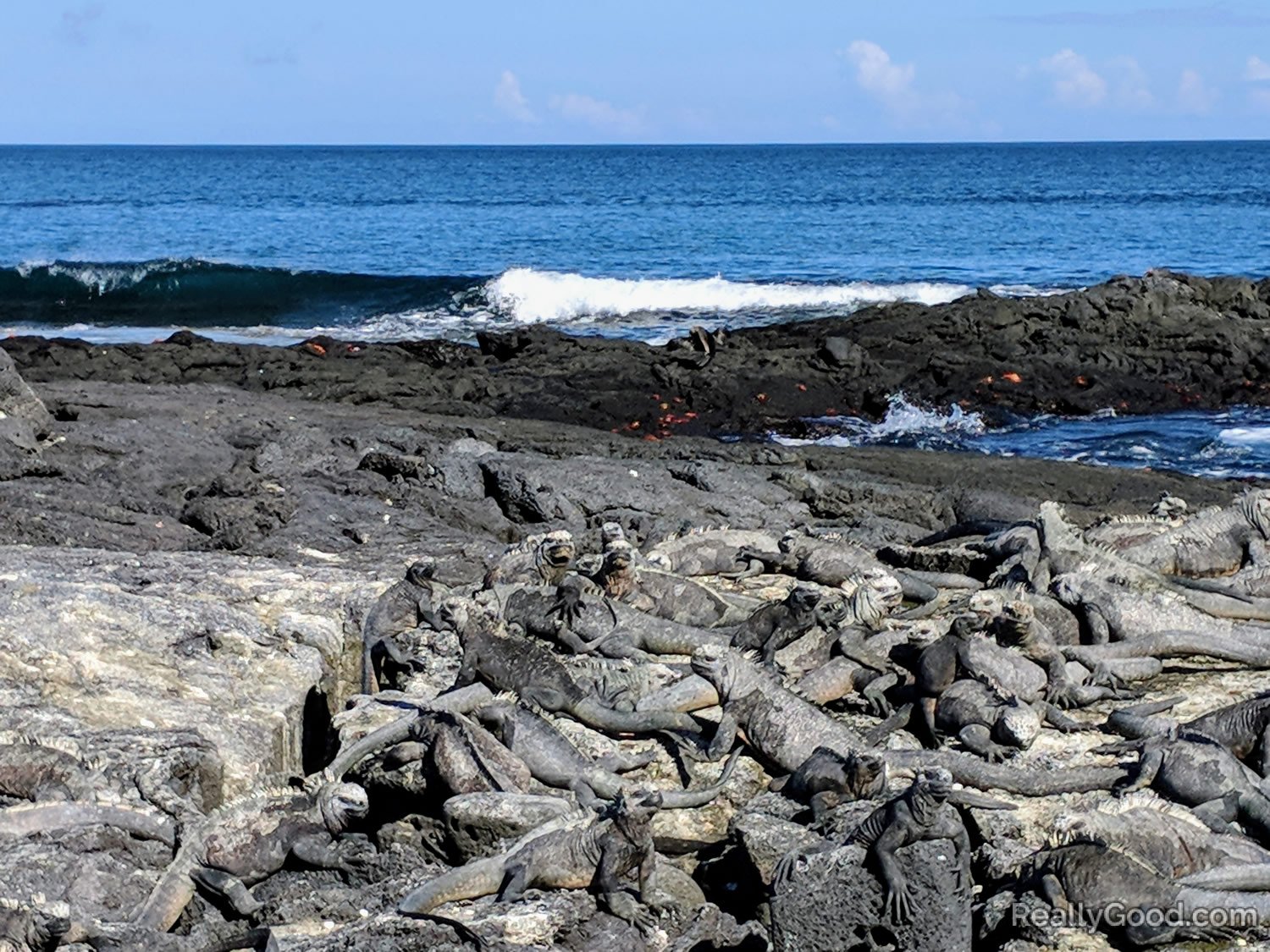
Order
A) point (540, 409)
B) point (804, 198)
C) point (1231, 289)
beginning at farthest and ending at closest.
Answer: point (804, 198)
point (1231, 289)
point (540, 409)

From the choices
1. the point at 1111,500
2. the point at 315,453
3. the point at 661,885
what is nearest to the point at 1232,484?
the point at 1111,500

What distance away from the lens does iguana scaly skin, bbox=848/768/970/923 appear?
441cm

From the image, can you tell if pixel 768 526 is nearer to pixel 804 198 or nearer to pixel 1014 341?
pixel 1014 341

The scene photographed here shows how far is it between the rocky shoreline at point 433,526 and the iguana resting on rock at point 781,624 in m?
0.31

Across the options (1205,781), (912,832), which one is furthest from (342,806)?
(1205,781)

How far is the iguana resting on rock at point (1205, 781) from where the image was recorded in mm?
4938

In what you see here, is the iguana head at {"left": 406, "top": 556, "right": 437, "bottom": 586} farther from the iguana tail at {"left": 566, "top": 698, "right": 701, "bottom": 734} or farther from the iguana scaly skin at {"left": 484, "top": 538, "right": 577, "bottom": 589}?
the iguana tail at {"left": 566, "top": 698, "right": 701, "bottom": 734}

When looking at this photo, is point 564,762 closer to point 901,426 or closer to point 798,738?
point 798,738

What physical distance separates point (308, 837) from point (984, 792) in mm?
2305

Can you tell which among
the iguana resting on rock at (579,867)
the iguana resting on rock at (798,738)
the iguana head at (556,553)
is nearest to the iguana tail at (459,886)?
the iguana resting on rock at (579,867)

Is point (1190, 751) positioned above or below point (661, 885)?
above

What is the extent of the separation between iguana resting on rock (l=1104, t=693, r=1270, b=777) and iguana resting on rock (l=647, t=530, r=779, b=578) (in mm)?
2705

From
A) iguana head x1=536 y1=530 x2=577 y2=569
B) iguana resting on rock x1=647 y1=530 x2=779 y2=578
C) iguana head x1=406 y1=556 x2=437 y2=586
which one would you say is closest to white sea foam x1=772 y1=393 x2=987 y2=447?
iguana resting on rock x1=647 y1=530 x2=779 y2=578

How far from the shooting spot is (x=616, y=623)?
22.3ft
